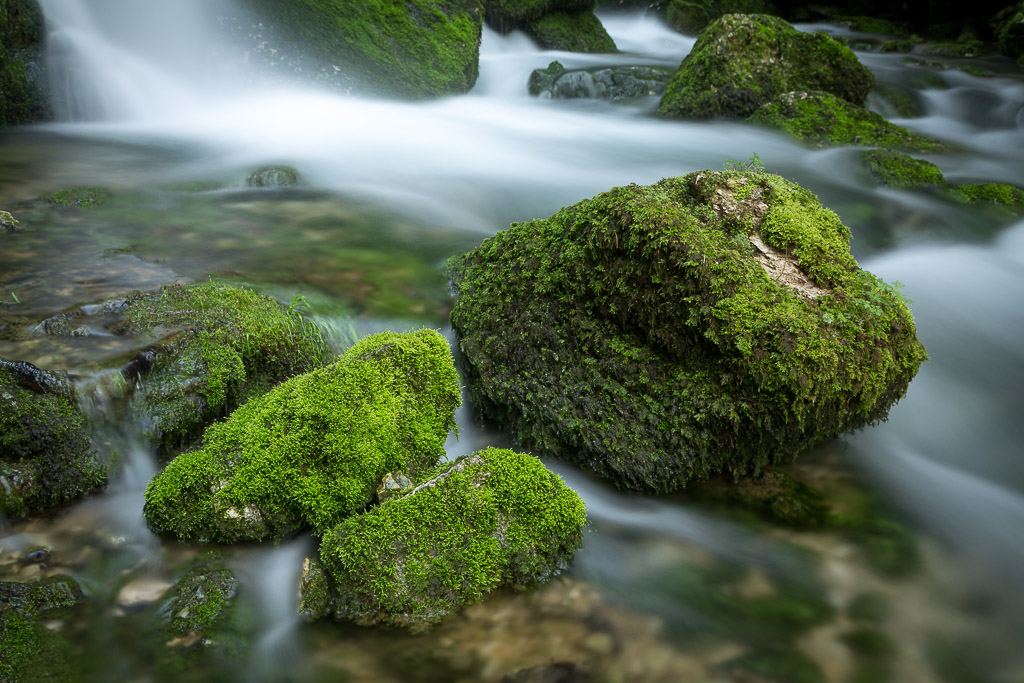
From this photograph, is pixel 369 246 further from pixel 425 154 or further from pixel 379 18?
pixel 379 18

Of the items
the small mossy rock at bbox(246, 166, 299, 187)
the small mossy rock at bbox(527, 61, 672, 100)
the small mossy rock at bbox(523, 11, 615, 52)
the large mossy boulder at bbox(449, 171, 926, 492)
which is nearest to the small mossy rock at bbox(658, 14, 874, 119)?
the small mossy rock at bbox(527, 61, 672, 100)

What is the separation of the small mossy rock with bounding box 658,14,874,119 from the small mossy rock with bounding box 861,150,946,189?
2.80 m

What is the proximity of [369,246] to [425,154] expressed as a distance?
12.4ft

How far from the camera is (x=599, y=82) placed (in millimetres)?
13930

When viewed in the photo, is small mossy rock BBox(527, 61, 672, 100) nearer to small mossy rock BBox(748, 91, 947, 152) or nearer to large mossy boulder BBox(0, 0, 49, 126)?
small mossy rock BBox(748, 91, 947, 152)

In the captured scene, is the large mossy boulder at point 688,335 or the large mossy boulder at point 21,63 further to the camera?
the large mossy boulder at point 21,63

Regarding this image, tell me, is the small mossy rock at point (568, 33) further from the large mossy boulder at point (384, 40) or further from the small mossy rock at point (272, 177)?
the small mossy rock at point (272, 177)

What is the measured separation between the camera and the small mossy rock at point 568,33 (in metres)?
18.2

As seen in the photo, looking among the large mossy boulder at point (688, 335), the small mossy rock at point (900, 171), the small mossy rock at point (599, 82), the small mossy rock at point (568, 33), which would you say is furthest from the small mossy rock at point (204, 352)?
the small mossy rock at point (568, 33)

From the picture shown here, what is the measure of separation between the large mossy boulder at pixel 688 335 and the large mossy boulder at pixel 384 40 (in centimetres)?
897

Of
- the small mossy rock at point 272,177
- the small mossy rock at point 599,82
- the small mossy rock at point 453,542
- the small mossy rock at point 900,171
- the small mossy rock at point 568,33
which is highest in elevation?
the small mossy rock at point 568,33

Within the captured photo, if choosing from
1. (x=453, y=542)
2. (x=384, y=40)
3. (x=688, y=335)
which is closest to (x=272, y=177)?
Answer: (x=384, y=40)

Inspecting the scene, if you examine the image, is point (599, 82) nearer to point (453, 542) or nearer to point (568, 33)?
point (568, 33)

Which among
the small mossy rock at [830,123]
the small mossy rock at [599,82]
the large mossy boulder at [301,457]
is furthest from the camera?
the small mossy rock at [599,82]
